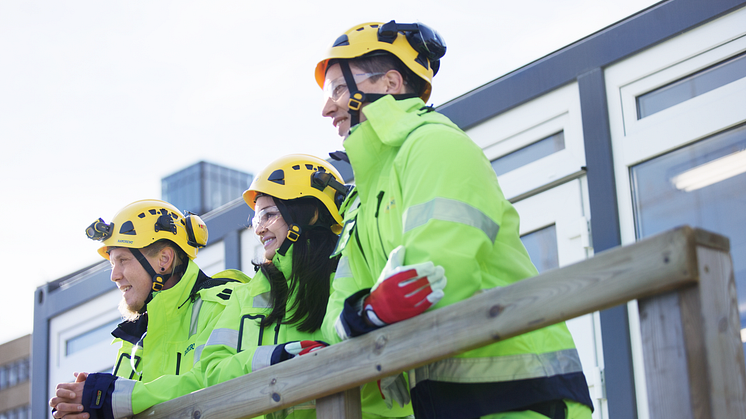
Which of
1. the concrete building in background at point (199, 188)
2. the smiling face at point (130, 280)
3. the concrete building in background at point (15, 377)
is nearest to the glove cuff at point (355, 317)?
the smiling face at point (130, 280)

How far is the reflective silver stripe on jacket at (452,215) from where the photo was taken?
92.9 inches

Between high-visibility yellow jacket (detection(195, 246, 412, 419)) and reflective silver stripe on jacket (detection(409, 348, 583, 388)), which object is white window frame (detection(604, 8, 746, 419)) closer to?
high-visibility yellow jacket (detection(195, 246, 412, 419))

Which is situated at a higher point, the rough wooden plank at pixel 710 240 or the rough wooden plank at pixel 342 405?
the rough wooden plank at pixel 710 240

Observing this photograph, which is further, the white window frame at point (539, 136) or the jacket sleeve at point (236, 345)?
the white window frame at point (539, 136)

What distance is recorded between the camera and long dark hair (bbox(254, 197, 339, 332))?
3764mm

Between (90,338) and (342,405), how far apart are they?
7985mm

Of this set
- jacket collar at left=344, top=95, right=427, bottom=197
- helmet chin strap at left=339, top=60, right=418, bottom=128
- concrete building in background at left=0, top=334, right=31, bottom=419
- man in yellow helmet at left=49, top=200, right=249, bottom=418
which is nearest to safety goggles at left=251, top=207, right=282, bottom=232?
man in yellow helmet at left=49, top=200, right=249, bottom=418

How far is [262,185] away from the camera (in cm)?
447

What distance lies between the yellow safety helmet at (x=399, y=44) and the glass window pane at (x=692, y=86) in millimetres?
2334

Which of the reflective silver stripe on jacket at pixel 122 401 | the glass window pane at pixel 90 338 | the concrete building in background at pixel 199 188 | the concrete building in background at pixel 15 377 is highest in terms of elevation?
the concrete building in background at pixel 15 377

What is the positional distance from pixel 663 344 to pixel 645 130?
3.66m

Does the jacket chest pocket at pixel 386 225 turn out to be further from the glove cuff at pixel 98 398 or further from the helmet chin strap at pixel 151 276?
the helmet chin strap at pixel 151 276

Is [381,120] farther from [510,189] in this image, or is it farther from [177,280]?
[510,189]

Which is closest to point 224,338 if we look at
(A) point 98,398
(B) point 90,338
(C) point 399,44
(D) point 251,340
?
(D) point 251,340
